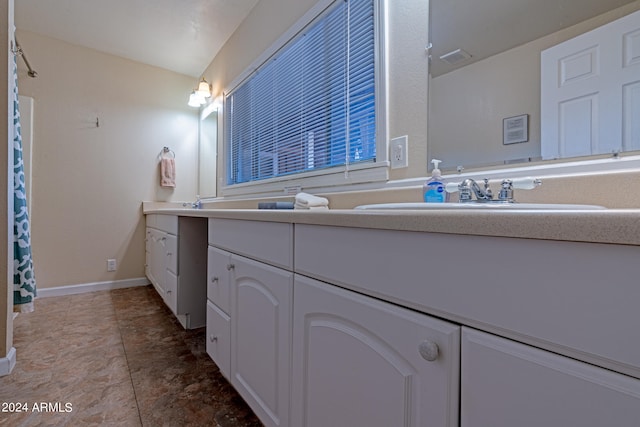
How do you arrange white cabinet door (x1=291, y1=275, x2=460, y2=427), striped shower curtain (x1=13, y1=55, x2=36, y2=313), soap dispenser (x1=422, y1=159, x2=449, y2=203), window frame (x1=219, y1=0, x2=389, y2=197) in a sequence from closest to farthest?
1. white cabinet door (x1=291, y1=275, x2=460, y2=427)
2. soap dispenser (x1=422, y1=159, x2=449, y2=203)
3. window frame (x1=219, y1=0, x2=389, y2=197)
4. striped shower curtain (x1=13, y1=55, x2=36, y2=313)

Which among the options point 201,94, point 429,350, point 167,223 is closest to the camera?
point 429,350

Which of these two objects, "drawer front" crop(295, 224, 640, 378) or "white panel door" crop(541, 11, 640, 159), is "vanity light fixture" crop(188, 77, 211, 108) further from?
"drawer front" crop(295, 224, 640, 378)

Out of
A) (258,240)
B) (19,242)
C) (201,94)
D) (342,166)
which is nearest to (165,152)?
(201,94)

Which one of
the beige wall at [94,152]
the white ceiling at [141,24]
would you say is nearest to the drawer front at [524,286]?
the white ceiling at [141,24]

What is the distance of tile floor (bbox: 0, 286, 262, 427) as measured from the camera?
1.18 metres

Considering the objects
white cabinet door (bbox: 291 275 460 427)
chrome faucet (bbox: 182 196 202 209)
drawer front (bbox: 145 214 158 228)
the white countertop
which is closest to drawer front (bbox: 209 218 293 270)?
white cabinet door (bbox: 291 275 460 427)

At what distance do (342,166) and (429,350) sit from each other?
1153mm

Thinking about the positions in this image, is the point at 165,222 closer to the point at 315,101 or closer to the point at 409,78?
the point at 315,101

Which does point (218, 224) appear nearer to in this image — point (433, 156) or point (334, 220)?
point (334, 220)

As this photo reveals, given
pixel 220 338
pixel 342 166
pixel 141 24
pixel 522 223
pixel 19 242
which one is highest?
pixel 141 24

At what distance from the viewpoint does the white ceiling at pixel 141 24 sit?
2287mm

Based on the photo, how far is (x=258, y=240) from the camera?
3.30 ft

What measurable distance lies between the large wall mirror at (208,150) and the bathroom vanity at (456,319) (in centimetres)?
259

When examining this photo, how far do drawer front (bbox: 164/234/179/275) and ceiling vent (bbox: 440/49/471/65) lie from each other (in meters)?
1.75
